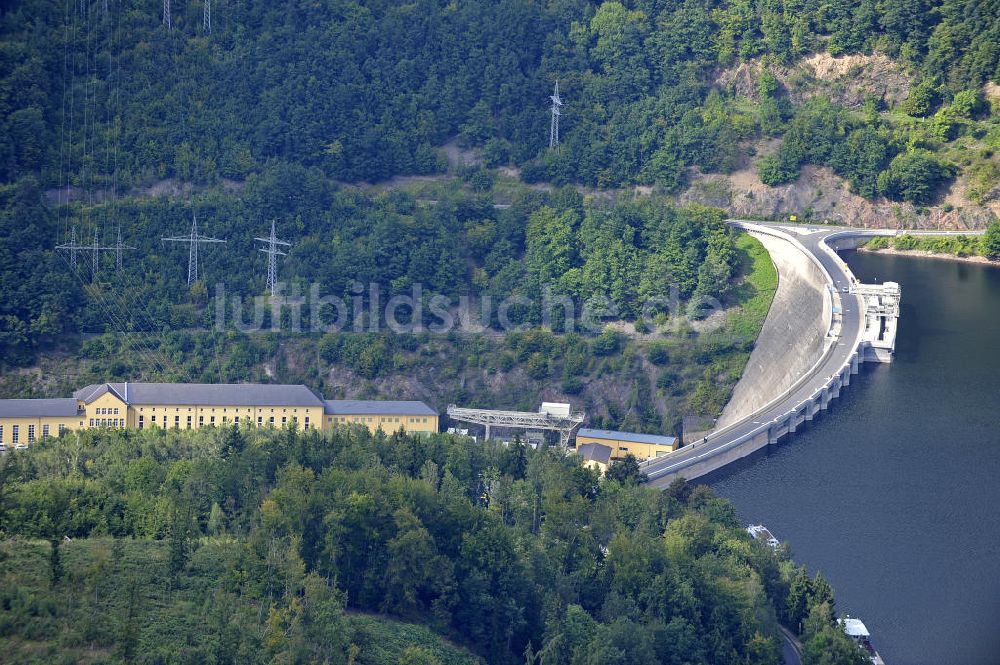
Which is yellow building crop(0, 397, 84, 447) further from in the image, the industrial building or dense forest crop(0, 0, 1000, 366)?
the industrial building

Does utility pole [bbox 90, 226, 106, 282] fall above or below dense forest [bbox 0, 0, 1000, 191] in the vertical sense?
below

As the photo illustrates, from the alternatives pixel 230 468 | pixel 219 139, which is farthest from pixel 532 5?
pixel 230 468

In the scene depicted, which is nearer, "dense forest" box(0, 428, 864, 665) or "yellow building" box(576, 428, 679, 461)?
"dense forest" box(0, 428, 864, 665)

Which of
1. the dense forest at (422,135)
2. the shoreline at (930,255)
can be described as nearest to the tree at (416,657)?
the dense forest at (422,135)

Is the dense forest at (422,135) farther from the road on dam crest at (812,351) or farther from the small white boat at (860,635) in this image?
the small white boat at (860,635)

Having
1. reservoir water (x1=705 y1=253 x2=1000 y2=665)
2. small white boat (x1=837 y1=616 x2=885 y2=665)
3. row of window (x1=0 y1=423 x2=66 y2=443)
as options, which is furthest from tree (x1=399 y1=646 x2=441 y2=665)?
row of window (x1=0 y1=423 x2=66 y2=443)

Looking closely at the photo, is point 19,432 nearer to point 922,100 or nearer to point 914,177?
point 914,177
